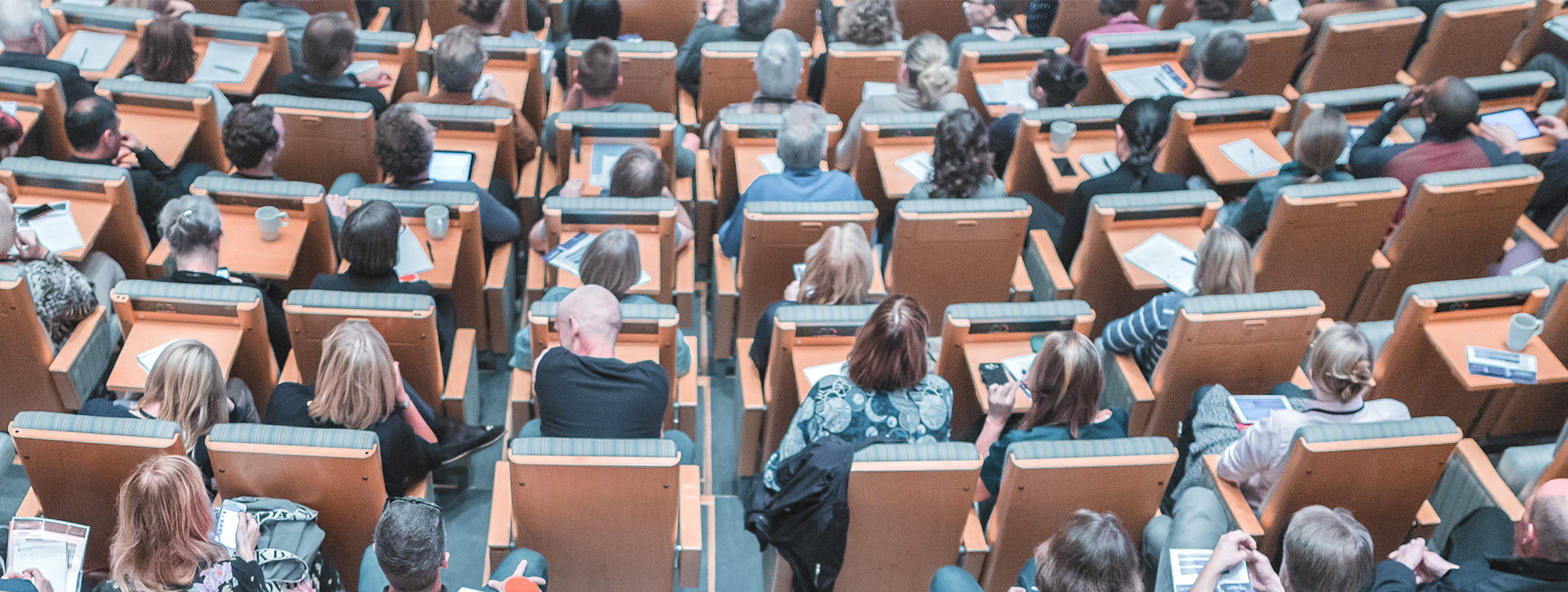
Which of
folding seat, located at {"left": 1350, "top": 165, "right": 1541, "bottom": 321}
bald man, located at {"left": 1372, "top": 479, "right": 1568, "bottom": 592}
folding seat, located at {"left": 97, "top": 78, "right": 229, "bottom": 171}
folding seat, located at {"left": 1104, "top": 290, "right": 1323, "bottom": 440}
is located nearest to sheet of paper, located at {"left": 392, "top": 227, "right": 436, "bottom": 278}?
folding seat, located at {"left": 97, "top": 78, "right": 229, "bottom": 171}

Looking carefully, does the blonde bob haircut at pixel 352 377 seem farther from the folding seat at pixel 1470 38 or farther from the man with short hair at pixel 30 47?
the folding seat at pixel 1470 38

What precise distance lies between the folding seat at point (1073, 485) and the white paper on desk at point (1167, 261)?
123 cm

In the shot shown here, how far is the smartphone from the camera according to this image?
3252 millimetres

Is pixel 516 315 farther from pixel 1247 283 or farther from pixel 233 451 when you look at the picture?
pixel 1247 283

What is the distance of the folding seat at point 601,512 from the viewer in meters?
3.29

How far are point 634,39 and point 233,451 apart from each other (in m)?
4.13

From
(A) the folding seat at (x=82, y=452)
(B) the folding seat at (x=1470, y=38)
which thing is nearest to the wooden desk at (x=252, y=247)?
Result: (A) the folding seat at (x=82, y=452)

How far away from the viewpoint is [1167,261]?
15.4 feet

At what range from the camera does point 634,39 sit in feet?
22.6

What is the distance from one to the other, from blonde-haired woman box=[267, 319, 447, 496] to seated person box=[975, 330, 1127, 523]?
184cm

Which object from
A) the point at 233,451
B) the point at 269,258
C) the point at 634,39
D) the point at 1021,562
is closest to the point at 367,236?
the point at 269,258

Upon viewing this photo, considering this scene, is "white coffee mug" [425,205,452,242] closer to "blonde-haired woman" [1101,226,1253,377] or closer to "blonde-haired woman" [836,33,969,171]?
"blonde-haired woman" [836,33,969,171]

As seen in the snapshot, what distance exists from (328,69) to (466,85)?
0.67 m

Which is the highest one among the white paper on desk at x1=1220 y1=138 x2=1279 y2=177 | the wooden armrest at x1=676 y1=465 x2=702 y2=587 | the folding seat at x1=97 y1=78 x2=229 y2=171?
the folding seat at x1=97 y1=78 x2=229 y2=171
